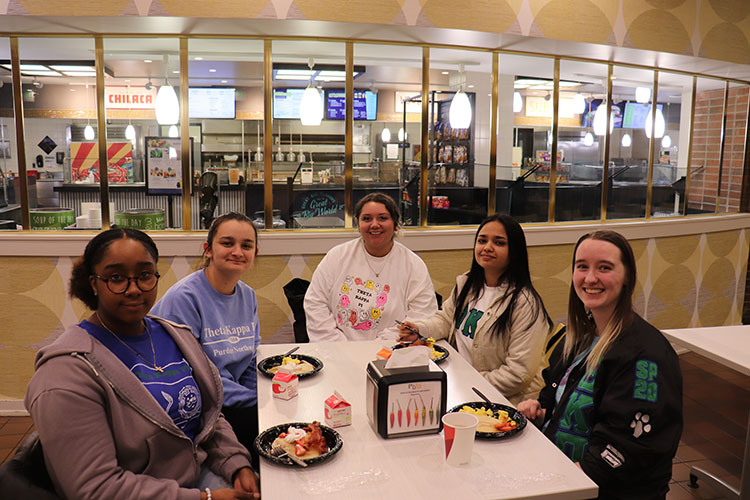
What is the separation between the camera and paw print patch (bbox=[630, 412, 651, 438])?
1.63 meters

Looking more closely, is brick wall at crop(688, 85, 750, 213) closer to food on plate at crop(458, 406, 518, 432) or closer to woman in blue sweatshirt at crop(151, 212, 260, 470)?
food on plate at crop(458, 406, 518, 432)

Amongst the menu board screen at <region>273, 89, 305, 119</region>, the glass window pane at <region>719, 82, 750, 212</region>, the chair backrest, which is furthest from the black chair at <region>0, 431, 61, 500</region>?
the glass window pane at <region>719, 82, 750, 212</region>

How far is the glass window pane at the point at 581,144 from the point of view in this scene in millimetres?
4816

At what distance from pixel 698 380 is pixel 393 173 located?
2850mm

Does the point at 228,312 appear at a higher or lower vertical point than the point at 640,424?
higher

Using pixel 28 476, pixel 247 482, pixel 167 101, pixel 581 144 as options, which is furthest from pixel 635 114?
pixel 28 476

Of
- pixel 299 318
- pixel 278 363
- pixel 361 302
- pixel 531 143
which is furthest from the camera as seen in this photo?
pixel 531 143

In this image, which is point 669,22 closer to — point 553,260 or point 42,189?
point 553,260

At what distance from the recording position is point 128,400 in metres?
1.53

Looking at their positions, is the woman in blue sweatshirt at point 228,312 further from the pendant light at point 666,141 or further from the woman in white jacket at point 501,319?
the pendant light at point 666,141

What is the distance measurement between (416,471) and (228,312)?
1.19m

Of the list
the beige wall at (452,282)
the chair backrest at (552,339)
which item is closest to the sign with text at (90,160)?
the beige wall at (452,282)

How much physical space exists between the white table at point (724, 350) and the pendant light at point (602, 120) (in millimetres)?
2400

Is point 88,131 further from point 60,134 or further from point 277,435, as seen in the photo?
point 277,435
